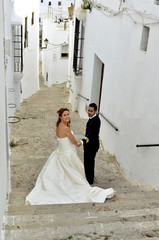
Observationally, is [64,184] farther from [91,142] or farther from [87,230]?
[87,230]

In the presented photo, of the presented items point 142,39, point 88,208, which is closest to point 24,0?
point 142,39

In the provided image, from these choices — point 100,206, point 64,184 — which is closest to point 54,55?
point 64,184

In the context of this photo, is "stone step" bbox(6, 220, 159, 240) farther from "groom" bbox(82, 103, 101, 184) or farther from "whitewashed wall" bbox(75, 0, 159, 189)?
"groom" bbox(82, 103, 101, 184)

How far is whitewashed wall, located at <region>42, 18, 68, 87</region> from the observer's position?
1000 inches

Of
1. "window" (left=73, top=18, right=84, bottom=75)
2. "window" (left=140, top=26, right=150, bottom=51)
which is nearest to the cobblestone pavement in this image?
"window" (left=140, top=26, right=150, bottom=51)

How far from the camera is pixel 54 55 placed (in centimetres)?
2598

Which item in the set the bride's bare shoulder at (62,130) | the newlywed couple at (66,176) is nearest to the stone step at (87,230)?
the newlywed couple at (66,176)

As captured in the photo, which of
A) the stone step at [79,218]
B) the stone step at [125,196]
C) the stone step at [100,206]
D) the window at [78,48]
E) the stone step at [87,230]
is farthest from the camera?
the window at [78,48]

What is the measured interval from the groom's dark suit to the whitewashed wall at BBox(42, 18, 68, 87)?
2068cm

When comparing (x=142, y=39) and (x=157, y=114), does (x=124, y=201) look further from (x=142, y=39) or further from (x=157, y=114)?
(x=142, y=39)

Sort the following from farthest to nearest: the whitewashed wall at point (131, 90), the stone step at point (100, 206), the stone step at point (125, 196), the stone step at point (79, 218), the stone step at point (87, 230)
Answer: the whitewashed wall at point (131, 90) < the stone step at point (125, 196) < the stone step at point (100, 206) < the stone step at point (79, 218) < the stone step at point (87, 230)

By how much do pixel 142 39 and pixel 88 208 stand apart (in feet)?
11.6

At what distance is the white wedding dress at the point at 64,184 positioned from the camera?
504 centimetres

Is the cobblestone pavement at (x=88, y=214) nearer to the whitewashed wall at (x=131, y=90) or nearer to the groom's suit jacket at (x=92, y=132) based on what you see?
the whitewashed wall at (x=131, y=90)
